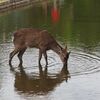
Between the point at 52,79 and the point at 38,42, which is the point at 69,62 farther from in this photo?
the point at 52,79

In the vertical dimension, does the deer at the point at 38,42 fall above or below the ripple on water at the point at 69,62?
above

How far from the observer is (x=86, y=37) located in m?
28.7

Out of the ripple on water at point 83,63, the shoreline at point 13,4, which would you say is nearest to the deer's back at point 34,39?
the ripple on water at point 83,63

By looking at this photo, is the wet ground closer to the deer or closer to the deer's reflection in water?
the deer's reflection in water

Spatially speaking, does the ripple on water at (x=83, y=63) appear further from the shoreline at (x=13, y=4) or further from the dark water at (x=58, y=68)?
the shoreline at (x=13, y=4)

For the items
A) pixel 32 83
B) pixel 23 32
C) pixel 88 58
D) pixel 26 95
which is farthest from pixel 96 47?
pixel 26 95

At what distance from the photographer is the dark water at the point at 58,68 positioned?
58.2 ft

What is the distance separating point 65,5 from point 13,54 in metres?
23.1

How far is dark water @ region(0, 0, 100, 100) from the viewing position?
58.2ft

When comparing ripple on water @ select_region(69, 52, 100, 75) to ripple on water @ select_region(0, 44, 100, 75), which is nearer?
ripple on water @ select_region(69, 52, 100, 75)

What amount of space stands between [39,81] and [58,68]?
185cm

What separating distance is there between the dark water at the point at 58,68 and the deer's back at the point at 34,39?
0.86 metres

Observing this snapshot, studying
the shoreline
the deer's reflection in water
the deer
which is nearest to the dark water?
the deer's reflection in water

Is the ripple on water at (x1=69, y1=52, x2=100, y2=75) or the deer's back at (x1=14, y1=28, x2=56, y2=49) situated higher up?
the deer's back at (x1=14, y1=28, x2=56, y2=49)
